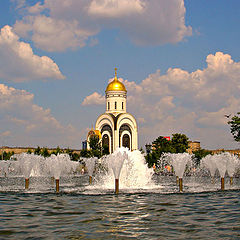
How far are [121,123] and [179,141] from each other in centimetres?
2613

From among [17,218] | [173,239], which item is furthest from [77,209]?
[173,239]

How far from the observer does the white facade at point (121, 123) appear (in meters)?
86.3

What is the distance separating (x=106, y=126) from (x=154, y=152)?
28.7 metres

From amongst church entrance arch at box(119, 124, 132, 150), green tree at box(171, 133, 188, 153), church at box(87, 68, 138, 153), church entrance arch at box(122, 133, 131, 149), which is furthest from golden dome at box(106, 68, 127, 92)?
green tree at box(171, 133, 188, 153)

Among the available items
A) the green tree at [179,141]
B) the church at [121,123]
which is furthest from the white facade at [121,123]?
the green tree at [179,141]

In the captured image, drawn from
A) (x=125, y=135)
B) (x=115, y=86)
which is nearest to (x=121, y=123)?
(x=125, y=135)

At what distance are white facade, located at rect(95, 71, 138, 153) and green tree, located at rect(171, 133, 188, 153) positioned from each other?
25.4 metres

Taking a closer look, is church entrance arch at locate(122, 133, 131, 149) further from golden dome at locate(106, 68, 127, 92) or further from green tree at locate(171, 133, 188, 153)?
green tree at locate(171, 133, 188, 153)

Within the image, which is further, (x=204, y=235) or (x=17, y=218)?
(x=17, y=218)

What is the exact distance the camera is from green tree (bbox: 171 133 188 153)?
60.4m

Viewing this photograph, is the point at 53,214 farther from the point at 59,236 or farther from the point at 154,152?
the point at 154,152

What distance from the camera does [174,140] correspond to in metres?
61.3

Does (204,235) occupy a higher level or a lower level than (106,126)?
lower

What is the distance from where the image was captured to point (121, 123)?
8550cm
